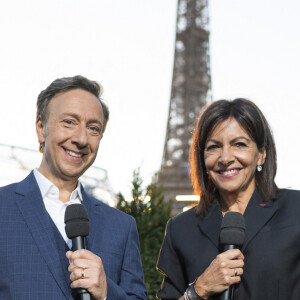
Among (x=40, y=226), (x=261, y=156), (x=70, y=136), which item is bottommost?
(x=40, y=226)

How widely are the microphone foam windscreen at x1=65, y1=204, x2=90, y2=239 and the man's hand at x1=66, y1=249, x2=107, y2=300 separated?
16cm

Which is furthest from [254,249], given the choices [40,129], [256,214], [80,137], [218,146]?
[40,129]

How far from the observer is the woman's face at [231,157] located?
3828 mm

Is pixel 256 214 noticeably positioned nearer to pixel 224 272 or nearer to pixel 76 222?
pixel 224 272

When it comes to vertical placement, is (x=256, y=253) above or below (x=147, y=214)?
below

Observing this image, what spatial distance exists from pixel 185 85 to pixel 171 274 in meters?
47.4

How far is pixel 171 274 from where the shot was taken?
4.07m

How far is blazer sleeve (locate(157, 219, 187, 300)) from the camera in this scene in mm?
4031

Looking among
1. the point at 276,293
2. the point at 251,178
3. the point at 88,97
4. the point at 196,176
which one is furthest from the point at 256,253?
the point at 88,97

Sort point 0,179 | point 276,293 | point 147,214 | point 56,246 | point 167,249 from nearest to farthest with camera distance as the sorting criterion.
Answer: point 56,246, point 276,293, point 167,249, point 147,214, point 0,179

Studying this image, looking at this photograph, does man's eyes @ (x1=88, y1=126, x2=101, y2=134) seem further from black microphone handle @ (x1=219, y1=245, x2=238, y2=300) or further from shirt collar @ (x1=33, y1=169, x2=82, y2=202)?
black microphone handle @ (x1=219, y1=245, x2=238, y2=300)

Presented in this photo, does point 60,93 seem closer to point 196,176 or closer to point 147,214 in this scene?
point 196,176

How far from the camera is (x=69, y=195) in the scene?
12.1 feet

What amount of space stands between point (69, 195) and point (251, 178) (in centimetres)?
136
